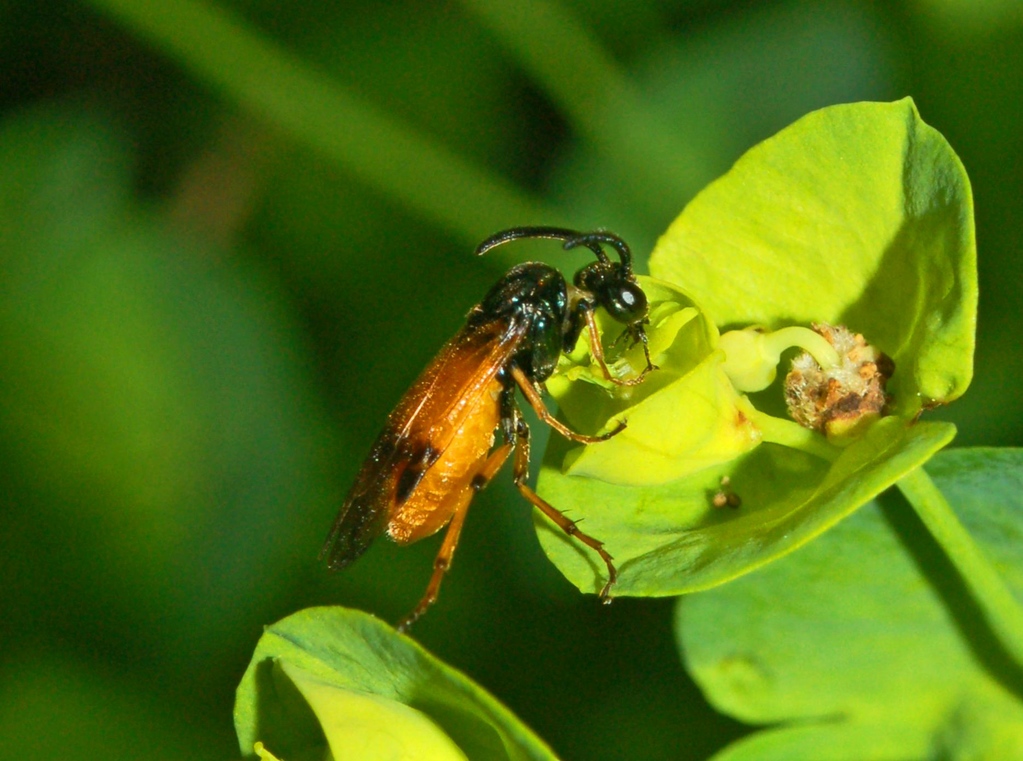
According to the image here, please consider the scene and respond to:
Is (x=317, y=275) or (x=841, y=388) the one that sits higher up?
(x=841, y=388)

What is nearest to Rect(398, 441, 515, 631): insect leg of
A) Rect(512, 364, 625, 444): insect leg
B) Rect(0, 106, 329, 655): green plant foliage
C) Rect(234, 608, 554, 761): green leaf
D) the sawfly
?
the sawfly

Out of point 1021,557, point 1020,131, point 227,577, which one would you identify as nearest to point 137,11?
point 227,577

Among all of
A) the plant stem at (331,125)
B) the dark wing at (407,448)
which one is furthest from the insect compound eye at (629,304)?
the plant stem at (331,125)

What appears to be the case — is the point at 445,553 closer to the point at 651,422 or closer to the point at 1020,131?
the point at 651,422

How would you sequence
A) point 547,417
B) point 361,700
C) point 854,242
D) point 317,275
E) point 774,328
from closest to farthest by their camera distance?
point 361,700 < point 854,242 < point 774,328 < point 547,417 < point 317,275

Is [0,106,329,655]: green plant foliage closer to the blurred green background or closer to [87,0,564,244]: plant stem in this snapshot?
the blurred green background

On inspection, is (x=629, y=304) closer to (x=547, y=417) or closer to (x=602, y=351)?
(x=602, y=351)

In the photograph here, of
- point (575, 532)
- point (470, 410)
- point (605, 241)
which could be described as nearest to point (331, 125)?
point (470, 410)
